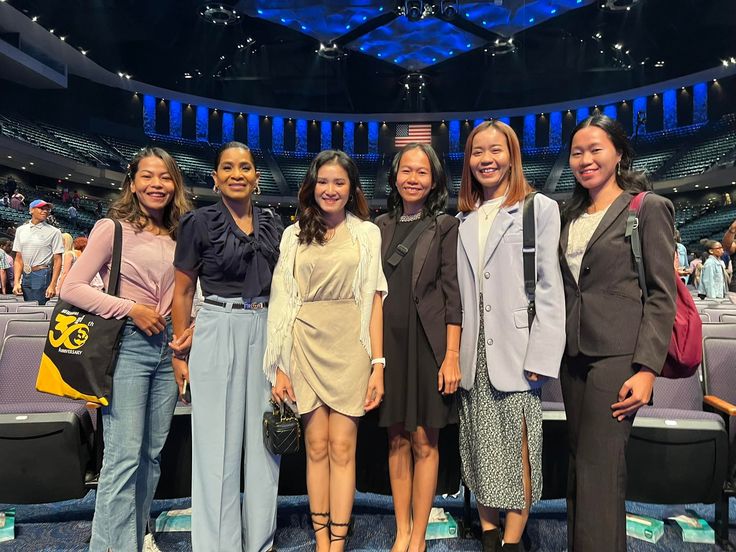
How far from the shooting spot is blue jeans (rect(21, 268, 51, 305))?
21.1ft

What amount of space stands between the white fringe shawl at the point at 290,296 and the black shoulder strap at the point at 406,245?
0.23ft

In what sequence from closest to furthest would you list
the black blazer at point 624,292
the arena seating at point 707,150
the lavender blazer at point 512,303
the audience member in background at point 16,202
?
the black blazer at point 624,292 → the lavender blazer at point 512,303 → the audience member in background at point 16,202 → the arena seating at point 707,150

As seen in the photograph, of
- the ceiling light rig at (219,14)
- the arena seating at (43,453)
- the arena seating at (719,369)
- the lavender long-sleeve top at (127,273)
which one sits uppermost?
the ceiling light rig at (219,14)

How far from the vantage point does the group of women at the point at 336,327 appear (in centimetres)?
196

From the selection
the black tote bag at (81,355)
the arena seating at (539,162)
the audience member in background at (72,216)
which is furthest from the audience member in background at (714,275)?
the audience member in background at (72,216)

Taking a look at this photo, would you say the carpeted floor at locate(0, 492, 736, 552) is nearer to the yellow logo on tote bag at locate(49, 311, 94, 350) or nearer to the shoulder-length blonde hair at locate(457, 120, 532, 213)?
the yellow logo on tote bag at locate(49, 311, 94, 350)

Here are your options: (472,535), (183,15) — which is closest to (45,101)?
(183,15)

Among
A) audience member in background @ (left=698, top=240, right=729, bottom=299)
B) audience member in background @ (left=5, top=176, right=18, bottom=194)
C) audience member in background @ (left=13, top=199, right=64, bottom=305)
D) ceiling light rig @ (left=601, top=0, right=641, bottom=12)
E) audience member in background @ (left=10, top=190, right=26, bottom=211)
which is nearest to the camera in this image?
audience member in background @ (left=13, top=199, right=64, bottom=305)

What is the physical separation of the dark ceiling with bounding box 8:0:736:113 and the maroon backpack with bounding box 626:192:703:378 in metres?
18.0

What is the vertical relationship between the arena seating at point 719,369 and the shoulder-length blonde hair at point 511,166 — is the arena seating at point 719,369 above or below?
below

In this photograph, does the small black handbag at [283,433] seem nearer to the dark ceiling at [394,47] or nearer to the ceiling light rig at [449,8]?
the dark ceiling at [394,47]

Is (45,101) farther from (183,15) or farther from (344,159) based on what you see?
(344,159)

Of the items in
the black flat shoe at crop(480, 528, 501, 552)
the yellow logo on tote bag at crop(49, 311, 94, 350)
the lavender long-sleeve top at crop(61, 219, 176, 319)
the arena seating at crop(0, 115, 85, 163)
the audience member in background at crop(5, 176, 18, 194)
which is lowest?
the black flat shoe at crop(480, 528, 501, 552)

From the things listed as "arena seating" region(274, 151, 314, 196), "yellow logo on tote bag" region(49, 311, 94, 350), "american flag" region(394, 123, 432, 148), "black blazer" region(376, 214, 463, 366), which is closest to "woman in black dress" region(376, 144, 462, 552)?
"black blazer" region(376, 214, 463, 366)
